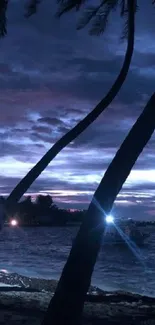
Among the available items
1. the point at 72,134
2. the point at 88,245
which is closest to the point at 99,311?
the point at 72,134

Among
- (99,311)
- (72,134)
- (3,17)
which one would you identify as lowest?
(99,311)

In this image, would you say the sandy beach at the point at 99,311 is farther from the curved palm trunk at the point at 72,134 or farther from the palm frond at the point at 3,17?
the palm frond at the point at 3,17

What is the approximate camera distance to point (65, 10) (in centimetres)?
1182

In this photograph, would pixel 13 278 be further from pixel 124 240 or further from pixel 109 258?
pixel 124 240

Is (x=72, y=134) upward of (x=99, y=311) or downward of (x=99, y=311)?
upward

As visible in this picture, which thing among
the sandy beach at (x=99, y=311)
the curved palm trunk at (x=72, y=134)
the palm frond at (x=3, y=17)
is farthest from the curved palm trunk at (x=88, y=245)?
the sandy beach at (x=99, y=311)

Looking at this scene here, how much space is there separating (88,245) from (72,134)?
2408 mm

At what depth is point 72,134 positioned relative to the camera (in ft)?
33.0

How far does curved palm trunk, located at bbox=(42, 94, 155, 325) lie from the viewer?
8.55 m

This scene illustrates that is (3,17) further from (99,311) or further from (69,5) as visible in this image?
(99,311)

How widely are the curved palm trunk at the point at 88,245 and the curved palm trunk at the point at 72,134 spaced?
52.2 inches

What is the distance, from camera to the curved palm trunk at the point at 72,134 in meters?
9.72

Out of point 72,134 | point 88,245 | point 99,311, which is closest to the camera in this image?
point 88,245

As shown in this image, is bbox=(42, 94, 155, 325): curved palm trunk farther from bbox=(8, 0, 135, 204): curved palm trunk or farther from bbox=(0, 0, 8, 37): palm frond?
bbox=(0, 0, 8, 37): palm frond
